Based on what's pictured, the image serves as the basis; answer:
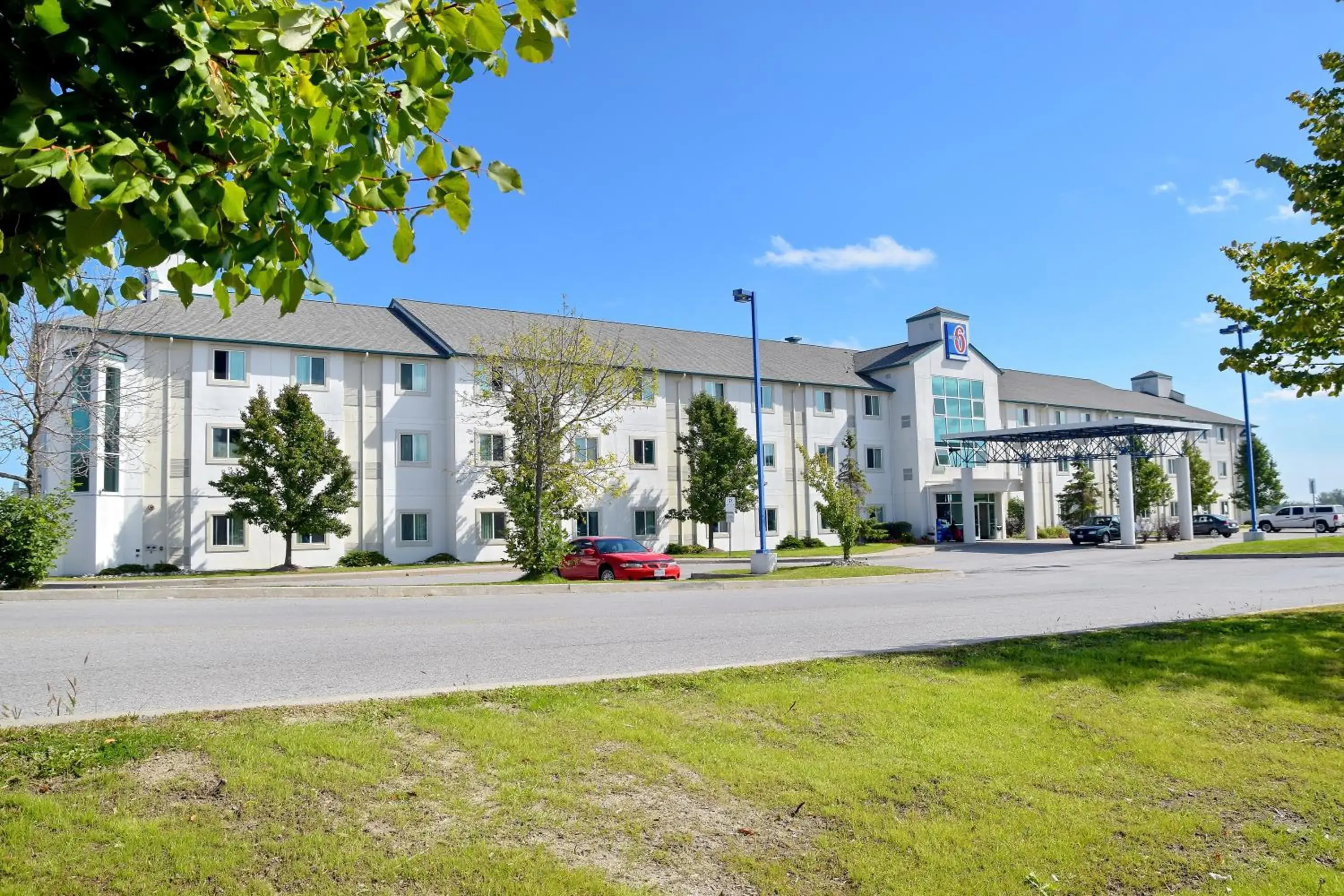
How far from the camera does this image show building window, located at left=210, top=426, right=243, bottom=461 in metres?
35.1

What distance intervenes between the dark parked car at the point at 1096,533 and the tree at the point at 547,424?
25.0m

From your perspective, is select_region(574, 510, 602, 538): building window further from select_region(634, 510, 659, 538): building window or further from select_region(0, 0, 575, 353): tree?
select_region(0, 0, 575, 353): tree

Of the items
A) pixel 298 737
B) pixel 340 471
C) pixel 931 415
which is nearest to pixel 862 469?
pixel 931 415

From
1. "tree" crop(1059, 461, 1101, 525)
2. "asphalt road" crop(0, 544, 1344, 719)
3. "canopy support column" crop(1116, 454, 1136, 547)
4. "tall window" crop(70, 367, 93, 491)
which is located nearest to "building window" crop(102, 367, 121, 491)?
"tall window" crop(70, 367, 93, 491)

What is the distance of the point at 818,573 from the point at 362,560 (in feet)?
63.5

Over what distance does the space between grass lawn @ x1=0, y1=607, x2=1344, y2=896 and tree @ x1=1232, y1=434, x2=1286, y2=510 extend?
85788mm

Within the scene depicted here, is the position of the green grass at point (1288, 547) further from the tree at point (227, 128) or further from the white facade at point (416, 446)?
the tree at point (227, 128)

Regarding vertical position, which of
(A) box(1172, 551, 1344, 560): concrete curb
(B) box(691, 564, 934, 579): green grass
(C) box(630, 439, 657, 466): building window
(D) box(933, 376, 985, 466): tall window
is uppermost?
(D) box(933, 376, 985, 466): tall window

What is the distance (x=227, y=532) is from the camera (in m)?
34.9

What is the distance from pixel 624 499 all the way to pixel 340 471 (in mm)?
14638

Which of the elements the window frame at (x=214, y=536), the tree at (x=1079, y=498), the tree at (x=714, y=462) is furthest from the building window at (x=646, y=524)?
the tree at (x=1079, y=498)

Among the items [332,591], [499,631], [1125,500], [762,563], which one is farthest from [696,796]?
[1125,500]

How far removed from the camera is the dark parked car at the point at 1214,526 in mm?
58250

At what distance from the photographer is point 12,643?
1144cm
